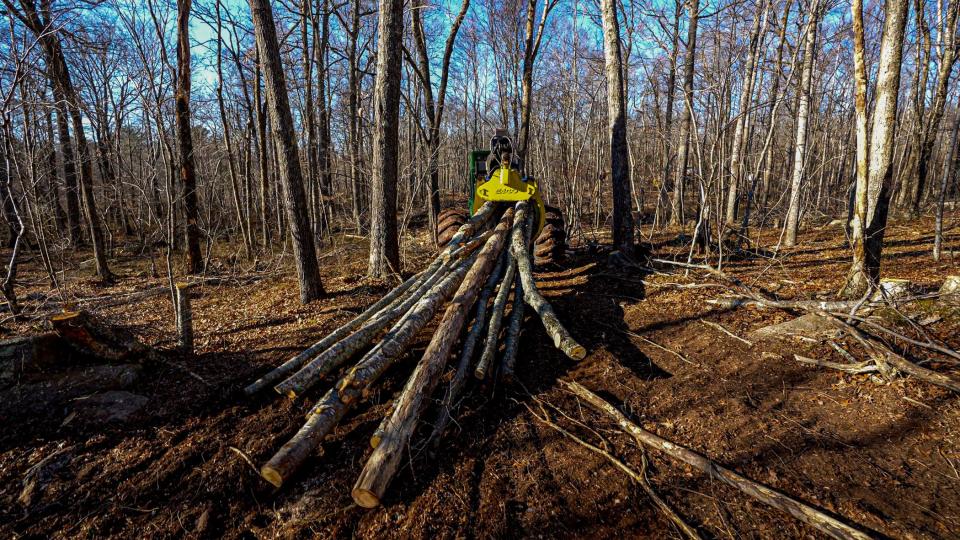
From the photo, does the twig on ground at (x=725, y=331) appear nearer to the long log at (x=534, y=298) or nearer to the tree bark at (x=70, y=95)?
the long log at (x=534, y=298)

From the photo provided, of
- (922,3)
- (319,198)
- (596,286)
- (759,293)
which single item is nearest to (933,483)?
(759,293)

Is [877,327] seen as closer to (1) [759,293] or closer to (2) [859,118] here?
(1) [759,293]

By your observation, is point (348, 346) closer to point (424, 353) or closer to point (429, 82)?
point (424, 353)

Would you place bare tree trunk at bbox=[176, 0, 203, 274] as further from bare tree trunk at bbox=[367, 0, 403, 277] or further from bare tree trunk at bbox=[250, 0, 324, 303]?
bare tree trunk at bbox=[367, 0, 403, 277]

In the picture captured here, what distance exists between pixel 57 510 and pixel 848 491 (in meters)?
4.85

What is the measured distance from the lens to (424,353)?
397 centimetres

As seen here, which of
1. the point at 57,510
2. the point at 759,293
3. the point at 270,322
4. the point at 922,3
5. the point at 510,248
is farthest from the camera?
the point at 922,3

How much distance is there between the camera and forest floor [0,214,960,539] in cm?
238

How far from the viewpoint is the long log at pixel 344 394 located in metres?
2.67

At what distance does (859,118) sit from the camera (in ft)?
15.2

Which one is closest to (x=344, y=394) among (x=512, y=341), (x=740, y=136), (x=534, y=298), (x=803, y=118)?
(x=512, y=341)

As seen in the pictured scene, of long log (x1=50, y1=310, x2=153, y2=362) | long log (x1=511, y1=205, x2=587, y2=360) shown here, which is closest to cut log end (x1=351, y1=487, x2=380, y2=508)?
long log (x1=511, y1=205, x2=587, y2=360)

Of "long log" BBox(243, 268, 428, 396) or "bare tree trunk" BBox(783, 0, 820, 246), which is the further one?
"bare tree trunk" BBox(783, 0, 820, 246)

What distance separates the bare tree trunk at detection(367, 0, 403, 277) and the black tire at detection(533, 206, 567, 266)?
2.76 meters
